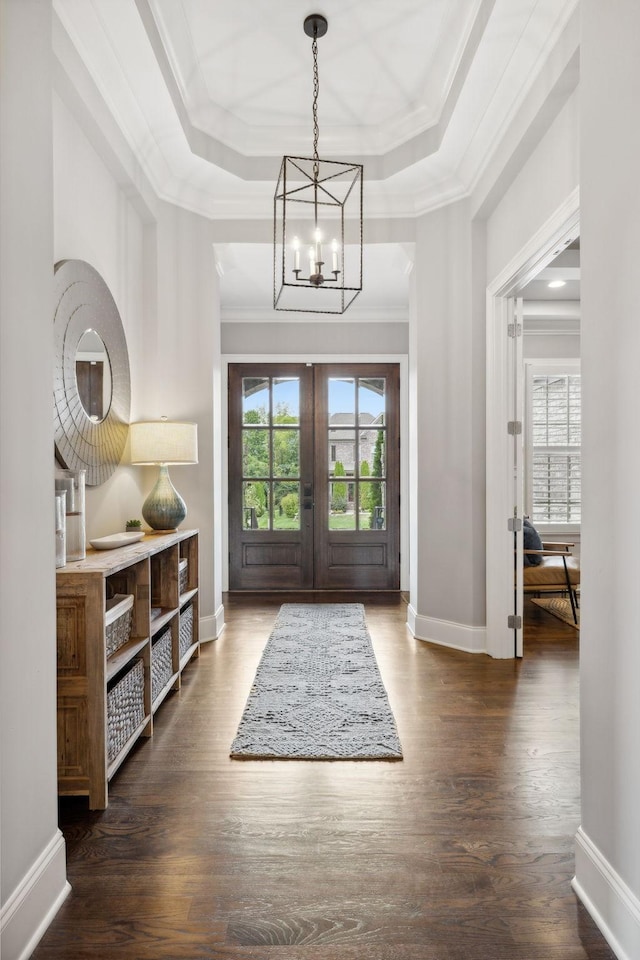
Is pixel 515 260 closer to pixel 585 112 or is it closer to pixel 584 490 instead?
pixel 585 112

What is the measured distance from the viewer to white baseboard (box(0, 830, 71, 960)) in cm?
135

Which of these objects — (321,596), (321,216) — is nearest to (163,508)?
(321,216)

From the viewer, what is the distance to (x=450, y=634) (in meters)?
3.97

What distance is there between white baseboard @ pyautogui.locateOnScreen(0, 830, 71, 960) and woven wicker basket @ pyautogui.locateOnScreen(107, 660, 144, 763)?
536mm

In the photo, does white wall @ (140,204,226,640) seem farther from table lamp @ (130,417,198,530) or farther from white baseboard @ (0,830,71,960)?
white baseboard @ (0,830,71,960)

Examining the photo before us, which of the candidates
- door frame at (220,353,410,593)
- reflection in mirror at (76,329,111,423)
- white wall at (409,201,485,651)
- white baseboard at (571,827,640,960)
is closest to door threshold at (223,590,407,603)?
door frame at (220,353,410,593)

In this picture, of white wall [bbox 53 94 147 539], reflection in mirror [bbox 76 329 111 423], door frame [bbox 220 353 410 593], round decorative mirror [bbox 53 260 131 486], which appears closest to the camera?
round decorative mirror [bbox 53 260 131 486]

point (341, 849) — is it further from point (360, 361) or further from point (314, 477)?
point (360, 361)

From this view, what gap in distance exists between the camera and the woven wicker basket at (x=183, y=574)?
338 cm

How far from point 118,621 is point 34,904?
101 cm

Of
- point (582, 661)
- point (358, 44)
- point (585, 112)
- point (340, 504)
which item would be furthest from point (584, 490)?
point (340, 504)

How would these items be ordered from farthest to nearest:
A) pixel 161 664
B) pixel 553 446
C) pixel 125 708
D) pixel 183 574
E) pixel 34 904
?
pixel 553 446
pixel 183 574
pixel 161 664
pixel 125 708
pixel 34 904

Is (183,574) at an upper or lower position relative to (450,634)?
upper

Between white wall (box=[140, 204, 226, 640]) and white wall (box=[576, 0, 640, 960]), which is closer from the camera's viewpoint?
white wall (box=[576, 0, 640, 960])
